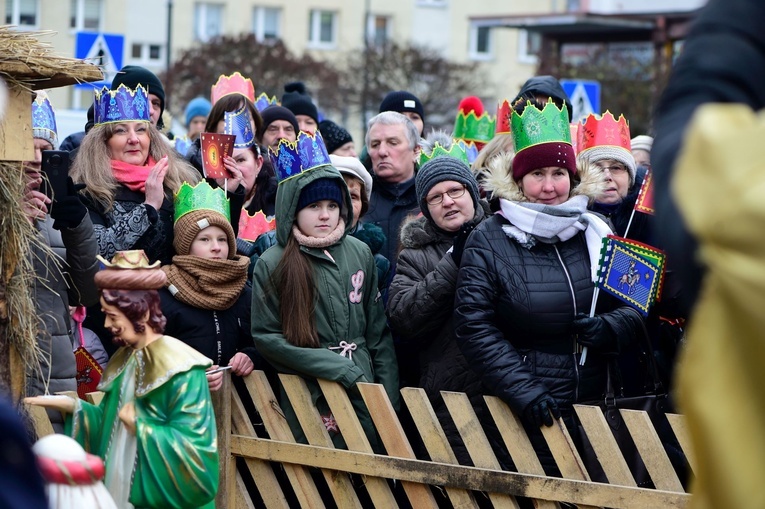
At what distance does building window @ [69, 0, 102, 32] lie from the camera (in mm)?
43844

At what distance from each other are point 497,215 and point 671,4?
2320 cm

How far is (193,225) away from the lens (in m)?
5.82

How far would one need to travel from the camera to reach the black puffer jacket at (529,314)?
16.7 feet

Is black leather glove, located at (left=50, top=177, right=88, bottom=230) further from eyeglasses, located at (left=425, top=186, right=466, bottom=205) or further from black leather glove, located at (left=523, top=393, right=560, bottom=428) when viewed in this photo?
black leather glove, located at (left=523, top=393, right=560, bottom=428)

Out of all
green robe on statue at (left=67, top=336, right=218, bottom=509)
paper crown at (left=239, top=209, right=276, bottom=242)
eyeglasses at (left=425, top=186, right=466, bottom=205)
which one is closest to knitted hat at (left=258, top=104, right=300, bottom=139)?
paper crown at (left=239, top=209, right=276, bottom=242)

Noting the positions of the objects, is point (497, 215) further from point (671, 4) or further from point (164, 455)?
point (671, 4)

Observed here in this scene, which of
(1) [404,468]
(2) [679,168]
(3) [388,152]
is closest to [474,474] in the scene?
(1) [404,468]

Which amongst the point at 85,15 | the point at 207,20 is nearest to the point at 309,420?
the point at 85,15

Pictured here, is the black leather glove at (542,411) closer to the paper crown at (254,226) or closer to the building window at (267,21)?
the paper crown at (254,226)

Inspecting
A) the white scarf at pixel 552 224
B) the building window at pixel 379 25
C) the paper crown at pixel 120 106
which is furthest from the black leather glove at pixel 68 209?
the building window at pixel 379 25

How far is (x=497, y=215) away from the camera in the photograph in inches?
213

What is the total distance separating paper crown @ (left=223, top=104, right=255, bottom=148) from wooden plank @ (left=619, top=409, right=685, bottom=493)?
3.46m

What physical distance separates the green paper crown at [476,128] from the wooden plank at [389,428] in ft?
14.5

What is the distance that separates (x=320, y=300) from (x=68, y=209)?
129 cm
